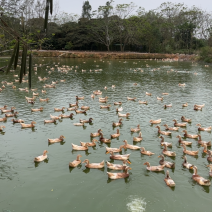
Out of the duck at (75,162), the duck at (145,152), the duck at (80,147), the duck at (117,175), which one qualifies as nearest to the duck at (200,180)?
the duck at (145,152)

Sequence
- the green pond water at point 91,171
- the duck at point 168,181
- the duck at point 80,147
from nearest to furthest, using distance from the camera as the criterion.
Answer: the green pond water at point 91,171 → the duck at point 168,181 → the duck at point 80,147

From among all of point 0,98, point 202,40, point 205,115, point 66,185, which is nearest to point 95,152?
point 66,185

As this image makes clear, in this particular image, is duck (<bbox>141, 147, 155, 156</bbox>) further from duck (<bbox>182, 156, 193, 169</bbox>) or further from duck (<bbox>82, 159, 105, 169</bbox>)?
duck (<bbox>82, 159, 105, 169</bbox>)

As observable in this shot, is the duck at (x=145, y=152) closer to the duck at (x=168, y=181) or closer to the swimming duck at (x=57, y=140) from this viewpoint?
the duck at (x=168, y=181)

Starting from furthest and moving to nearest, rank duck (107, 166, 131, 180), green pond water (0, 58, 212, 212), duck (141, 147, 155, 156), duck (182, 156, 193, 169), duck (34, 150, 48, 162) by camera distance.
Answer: duck (141, 147, 155, 156)
duck (34, 150, 48, 162)
duck (182, 156, 193, 169)
duck (107, 166, 131, 180)
green pond water (0, 58, 212, 212)

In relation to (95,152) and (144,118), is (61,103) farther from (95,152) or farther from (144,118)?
(95,152)

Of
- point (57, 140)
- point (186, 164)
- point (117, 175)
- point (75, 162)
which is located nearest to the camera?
point (117, 175)

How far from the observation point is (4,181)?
8664 millimetres

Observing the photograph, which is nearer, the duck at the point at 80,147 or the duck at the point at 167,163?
the duck at the point at 167,163

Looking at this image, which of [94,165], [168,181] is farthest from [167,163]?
[94,165]

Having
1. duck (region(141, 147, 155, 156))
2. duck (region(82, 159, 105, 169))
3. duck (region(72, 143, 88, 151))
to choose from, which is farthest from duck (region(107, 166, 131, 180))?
duck (region(72, 143, 88, 151))

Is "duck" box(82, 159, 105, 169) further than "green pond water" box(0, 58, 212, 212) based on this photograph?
Yes

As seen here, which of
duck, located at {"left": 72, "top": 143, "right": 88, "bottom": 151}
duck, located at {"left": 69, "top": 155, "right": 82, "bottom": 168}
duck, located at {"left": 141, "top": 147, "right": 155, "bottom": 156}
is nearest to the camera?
duck, located at {"left": 69, "top": 155, "right": 82, "bottom": 168}

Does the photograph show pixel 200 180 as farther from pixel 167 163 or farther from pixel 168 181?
pixel 167 163
